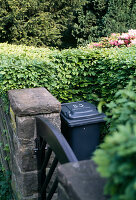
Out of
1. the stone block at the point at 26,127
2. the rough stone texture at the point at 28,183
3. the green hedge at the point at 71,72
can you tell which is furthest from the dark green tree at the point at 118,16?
the rough stone texture at the point at 28,183

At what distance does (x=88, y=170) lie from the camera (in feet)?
4.75

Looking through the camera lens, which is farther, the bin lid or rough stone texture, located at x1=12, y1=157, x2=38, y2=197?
the bin lid

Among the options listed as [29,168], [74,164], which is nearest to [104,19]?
[29,168]

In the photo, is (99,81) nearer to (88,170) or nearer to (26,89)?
(26,89)

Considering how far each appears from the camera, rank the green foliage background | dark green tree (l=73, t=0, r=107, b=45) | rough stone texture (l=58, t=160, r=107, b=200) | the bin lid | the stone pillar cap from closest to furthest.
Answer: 1. rough stone texture (l=58, t=160, r=107, b=200)
2. the stone pillar cap
3. the bin lid
4. the green foliage background
5. dark green tree (l=73, t=0, r=107, b=45)

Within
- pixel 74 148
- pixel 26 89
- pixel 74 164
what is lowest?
pixel 74 148

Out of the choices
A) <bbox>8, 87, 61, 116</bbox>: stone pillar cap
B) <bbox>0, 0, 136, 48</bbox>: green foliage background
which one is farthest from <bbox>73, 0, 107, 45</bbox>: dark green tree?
<bbox>8, 87, 61, 116</bbox>: stone pillar cap

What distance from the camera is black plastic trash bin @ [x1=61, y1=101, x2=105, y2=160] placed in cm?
356

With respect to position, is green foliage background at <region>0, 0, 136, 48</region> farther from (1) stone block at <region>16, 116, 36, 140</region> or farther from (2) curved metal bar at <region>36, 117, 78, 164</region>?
(2) curved metal bar at <region>36, 117, 78, 164</region>

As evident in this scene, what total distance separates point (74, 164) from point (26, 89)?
7.36ft

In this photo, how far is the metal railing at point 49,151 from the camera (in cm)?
207

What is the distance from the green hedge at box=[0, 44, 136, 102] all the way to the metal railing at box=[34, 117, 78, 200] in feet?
3.65

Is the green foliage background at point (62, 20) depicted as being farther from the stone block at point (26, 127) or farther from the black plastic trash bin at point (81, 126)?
the stone block at point (26, 127)

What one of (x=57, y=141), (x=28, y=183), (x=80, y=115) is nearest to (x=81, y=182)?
(x=57, y=141)
